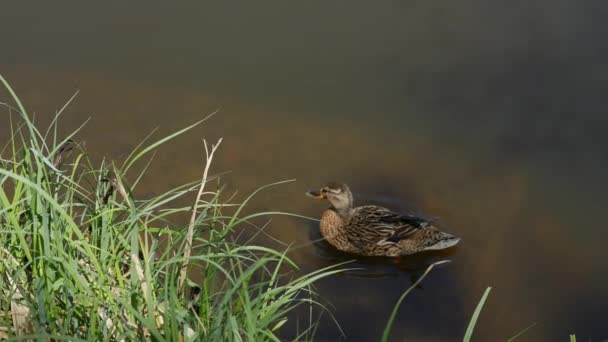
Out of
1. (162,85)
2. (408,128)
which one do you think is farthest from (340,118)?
(162,85)

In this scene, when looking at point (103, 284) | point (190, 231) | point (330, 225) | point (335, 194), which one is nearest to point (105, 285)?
point (103, 284)

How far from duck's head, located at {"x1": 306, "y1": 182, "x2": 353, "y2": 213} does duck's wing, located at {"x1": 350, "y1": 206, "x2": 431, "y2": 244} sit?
0.18 m

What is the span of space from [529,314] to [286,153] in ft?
6.65

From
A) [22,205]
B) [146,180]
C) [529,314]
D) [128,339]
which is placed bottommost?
[529,314]

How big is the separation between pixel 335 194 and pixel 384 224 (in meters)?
0.42

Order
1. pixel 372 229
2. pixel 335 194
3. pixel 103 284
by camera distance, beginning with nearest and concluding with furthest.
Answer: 1. pixel 103 284
2. pixel 335 194
3. pixel 372 229

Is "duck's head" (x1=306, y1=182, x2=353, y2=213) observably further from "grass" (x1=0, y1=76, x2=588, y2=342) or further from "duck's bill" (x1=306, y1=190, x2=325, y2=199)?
"grass" (x1=0, y1=76, x2=588, y2=342)

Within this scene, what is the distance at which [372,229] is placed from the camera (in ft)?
20.1

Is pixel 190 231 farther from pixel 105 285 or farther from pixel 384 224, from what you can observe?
pixel 384 224

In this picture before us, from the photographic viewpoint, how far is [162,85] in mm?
6820

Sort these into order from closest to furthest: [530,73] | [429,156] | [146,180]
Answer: [146,180], [429,156], [530,73]

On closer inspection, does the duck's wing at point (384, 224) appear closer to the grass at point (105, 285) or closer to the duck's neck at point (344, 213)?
the duck's neck at point (344, 213)

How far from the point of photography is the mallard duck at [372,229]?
593 cm

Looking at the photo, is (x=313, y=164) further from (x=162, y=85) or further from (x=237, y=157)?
(x=162, y=85)
